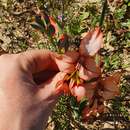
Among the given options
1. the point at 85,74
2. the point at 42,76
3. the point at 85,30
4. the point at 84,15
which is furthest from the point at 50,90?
the point at 84,15

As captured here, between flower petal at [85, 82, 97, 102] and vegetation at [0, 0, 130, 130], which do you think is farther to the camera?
vegetation at [0, 0, 130, 130]

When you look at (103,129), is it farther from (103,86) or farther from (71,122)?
(103,86)

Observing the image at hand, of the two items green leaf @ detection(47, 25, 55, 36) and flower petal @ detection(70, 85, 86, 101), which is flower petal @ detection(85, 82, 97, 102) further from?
green leaf @ detection(47, 25, 55, 36)

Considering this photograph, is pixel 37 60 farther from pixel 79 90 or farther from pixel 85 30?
pixel 85 30

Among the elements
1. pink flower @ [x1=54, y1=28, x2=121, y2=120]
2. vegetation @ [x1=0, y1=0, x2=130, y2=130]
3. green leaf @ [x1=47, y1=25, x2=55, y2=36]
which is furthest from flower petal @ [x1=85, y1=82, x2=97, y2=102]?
vegetation @ [x1=0, y1=0, x2=130, y2=130]

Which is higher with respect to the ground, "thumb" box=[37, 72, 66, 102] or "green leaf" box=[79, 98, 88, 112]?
"thumb" box=[37, 72, 66, 102]

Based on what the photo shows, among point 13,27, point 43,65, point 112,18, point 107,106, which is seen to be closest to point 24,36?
point 13,27

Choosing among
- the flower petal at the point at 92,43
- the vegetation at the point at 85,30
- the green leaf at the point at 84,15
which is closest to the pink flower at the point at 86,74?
the flower petal at the point at 92,43

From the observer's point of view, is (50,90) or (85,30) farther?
(85,30)
